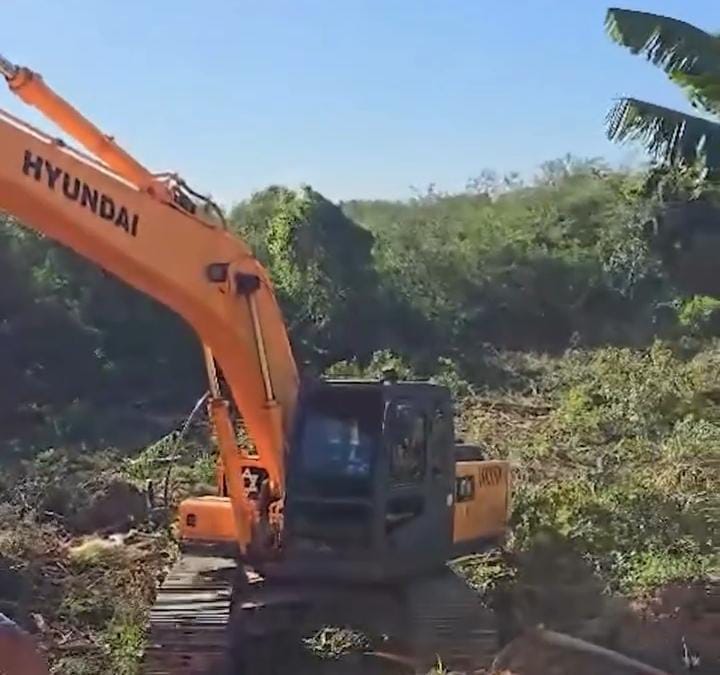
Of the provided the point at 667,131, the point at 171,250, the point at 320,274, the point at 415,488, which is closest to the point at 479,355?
the point at 320,274

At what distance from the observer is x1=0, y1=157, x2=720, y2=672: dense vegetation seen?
10539mm

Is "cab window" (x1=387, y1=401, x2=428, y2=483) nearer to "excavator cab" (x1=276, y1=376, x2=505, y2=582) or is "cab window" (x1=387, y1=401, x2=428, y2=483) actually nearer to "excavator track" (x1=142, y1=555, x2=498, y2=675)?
"excavator cab" (x1=276, y1=376, x2=505, y2=582)

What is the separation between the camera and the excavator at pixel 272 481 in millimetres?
7395

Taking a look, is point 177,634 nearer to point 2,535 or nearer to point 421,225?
point 2,535

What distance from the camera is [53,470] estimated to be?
13938 mm

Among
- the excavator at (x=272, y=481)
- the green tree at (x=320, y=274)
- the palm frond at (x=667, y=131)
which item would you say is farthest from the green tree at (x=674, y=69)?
the green tree at (x=320, y=274)

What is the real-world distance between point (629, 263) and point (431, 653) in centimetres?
2019

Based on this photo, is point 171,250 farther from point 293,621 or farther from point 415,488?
point 293,621

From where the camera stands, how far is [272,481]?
8.11 meters

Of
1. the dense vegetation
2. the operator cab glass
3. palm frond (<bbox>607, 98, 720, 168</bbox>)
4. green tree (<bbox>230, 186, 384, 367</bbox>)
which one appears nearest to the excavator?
the operator cab glass

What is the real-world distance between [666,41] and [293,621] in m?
6.57

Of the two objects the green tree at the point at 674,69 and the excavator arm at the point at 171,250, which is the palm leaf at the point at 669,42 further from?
the excavator arm at the point at 171,250

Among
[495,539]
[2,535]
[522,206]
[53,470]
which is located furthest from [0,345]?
[522,206]

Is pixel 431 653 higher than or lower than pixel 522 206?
lower
